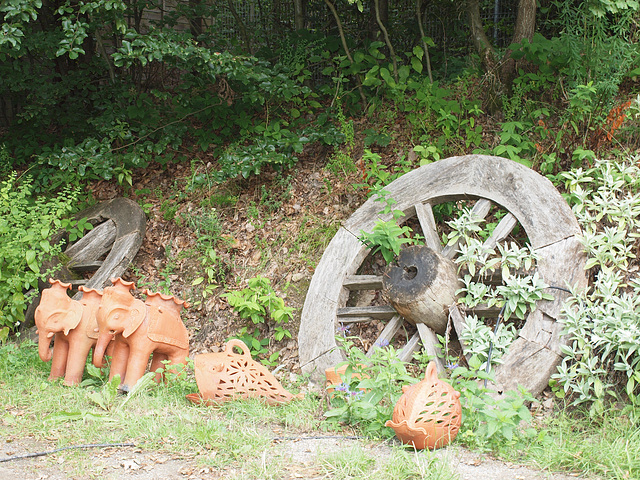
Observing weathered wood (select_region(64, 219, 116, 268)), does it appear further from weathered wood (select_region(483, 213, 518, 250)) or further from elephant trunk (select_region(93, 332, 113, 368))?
weathered wood (select_region(483, 213, 518, 250))

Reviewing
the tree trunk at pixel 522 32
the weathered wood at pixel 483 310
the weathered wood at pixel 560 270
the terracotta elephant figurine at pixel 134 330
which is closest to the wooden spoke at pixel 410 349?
the weathered wood at pixel 483 310

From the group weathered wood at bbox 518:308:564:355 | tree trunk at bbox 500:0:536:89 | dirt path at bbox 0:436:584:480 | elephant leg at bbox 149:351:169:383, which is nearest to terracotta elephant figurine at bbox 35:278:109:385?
elephant leg at bbox 149:351:169:383

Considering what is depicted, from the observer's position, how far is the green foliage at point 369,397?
2.77m

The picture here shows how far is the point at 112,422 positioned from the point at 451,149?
329 cm

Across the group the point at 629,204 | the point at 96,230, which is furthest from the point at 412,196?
the point at 96,230

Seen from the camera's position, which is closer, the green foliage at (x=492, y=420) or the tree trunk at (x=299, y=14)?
the green foliage at (x=492, y=420)

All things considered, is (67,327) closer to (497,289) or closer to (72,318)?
(72,318)

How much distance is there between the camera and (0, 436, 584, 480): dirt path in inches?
92.8

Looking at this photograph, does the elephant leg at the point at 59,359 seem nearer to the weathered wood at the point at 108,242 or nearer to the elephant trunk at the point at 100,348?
the elephant trunk at the point at 100,348

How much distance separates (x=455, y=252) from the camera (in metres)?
3.82

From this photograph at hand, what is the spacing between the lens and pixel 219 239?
5039 mm

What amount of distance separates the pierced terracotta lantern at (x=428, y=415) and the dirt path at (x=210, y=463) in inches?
2.9

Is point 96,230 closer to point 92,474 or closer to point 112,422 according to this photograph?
point 112,422

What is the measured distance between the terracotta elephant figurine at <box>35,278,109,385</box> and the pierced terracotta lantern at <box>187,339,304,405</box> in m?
0.75
